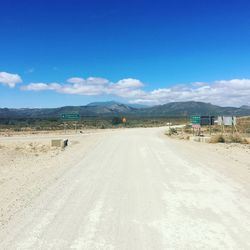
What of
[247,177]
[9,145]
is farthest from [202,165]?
[9,145]

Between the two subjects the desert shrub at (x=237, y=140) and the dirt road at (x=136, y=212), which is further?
the desert shrub at (x=237, y=140)

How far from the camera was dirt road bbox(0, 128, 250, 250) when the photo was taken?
20.2 ft

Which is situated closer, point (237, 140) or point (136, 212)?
point (136, 212)

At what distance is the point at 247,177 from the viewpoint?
1297 cm

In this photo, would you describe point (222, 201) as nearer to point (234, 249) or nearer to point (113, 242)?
point (234, 249)

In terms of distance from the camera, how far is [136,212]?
7.97 m

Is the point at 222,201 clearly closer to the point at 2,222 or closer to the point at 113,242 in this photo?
the point at 113,242

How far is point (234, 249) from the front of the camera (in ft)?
18.8

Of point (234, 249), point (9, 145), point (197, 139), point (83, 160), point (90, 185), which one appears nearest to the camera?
point (234, 249)

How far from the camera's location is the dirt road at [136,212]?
6145 mm

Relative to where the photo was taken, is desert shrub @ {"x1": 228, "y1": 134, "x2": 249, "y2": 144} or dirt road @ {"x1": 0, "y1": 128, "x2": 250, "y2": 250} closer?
dirt road @ {"x1": 0, "y1": 128, "x2": 250, "y2": 250}

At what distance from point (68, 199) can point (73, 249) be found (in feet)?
11.6

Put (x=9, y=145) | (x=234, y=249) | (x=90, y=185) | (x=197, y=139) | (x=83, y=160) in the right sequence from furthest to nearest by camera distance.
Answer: (x=197, y=139), (x=9, y=145), (x=83, y=160), (x=90, y=185), (x=234, y=249)

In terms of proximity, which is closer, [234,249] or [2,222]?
[234,249]
